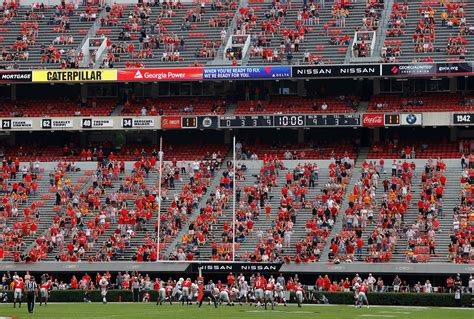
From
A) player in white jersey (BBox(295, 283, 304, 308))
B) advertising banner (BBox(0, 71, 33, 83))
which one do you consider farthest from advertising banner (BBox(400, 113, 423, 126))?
advertising banner (BBox(0, 71, 33, 83))

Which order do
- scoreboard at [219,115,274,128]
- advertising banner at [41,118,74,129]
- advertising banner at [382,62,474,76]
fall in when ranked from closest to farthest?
1. advertising banner at [382,62,474,76]
2. scoreboard at [219,115,274,128]
3. advertising banner at [41,118,74,129]

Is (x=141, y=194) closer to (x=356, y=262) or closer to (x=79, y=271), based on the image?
(x=79, y=271)

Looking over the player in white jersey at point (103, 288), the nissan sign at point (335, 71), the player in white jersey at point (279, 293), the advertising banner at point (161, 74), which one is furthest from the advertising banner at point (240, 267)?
the advertising banner at point (161, 74)

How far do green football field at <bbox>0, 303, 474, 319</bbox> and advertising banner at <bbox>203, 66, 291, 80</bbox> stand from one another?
23539 millimetres

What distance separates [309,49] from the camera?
7894cm

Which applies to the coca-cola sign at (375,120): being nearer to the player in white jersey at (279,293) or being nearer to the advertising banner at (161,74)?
the advertising banner at (161,74)

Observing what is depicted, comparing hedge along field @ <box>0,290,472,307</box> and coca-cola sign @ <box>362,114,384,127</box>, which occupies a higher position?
coca-cola sign @ <box>362,114,384,127</box>

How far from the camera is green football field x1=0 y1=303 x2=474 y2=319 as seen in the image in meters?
46.9

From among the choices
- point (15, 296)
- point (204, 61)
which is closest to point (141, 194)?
point (204, 61)

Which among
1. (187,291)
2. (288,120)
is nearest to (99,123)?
(288,120)

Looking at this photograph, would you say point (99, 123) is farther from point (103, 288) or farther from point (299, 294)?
point (299, 294)

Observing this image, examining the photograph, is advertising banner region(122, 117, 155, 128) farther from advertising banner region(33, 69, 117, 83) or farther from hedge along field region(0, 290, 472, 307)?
hedge along field region(0, 290, 472, 307)

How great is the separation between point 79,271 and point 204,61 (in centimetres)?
2057

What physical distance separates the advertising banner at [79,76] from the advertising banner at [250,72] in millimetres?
6941
